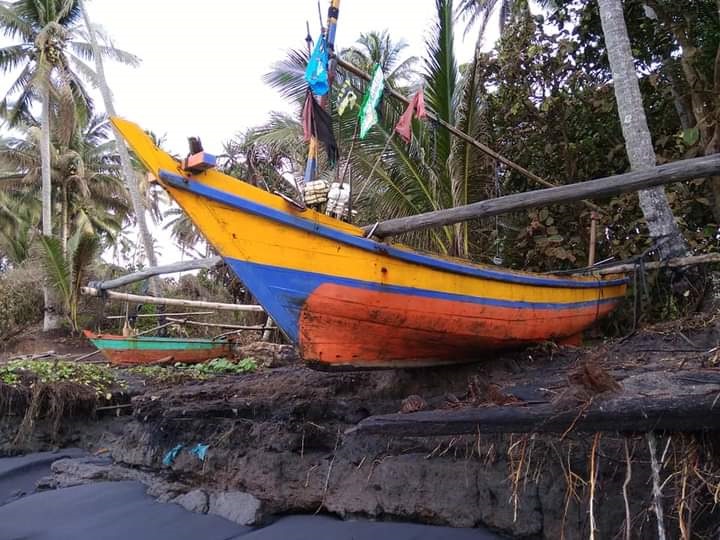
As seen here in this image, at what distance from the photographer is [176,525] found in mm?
4043

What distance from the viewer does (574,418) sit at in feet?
7.35

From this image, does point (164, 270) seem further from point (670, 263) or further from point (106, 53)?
point (106, 53)

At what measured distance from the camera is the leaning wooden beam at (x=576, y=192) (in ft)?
11.0

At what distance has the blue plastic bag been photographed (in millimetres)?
4586

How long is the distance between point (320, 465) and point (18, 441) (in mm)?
4496

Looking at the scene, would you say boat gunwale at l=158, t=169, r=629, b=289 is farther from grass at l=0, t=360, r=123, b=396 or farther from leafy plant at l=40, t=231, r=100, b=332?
leafy plant at l=40, t=231, r=100, b=332

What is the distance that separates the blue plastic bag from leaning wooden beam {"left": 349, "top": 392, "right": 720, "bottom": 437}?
3.02 meters

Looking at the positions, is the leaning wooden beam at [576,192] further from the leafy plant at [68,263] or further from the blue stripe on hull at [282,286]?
the leafy plant at [68,263]

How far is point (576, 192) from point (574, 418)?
A: 6.11 feet

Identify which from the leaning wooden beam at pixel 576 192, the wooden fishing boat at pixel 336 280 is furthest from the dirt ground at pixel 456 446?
the leaning wooden beam at pixel 576 192

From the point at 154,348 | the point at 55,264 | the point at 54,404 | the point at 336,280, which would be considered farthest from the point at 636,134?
the point at 55,264

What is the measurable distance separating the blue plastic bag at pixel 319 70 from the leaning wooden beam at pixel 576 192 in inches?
56.9

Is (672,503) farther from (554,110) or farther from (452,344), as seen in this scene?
(554,110)

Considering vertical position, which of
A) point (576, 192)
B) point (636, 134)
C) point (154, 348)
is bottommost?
point (154, 348)
